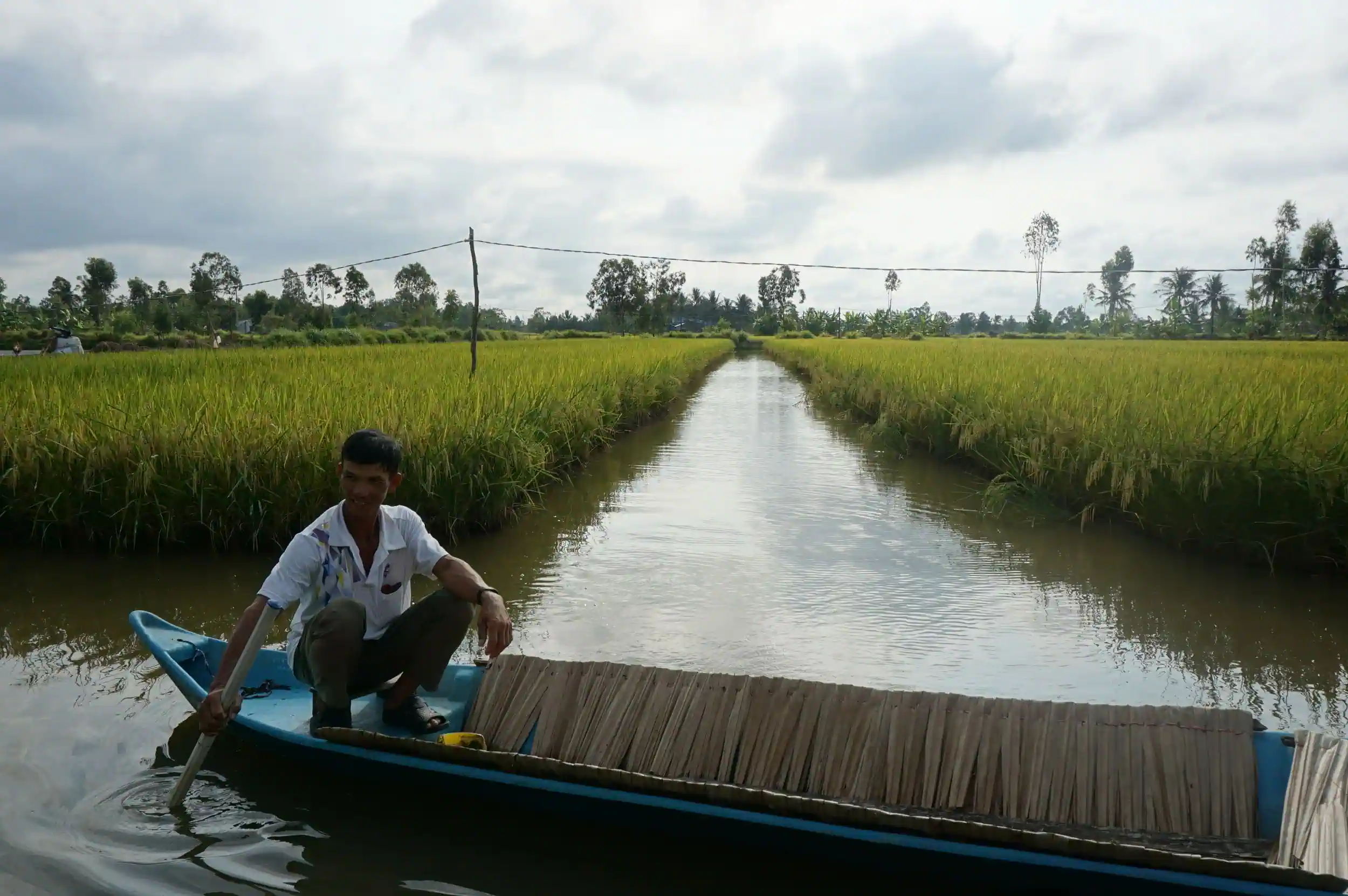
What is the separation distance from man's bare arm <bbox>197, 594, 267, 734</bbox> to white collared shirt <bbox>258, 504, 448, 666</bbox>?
0.20ft

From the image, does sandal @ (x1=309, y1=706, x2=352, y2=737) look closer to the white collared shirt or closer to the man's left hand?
the white collared shirt

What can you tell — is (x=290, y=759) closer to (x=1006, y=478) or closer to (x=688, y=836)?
(x=688, y=836)

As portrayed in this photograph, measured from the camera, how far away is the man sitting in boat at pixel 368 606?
8.64 ft

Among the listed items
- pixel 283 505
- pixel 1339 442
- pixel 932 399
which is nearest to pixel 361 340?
pixel 932 399

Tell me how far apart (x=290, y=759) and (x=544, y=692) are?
2.72ft

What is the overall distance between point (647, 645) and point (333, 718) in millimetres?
1680

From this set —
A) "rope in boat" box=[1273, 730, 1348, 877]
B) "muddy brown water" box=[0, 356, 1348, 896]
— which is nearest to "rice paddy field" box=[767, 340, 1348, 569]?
"muddy brown water" box=[0, 356, 1348, 896]


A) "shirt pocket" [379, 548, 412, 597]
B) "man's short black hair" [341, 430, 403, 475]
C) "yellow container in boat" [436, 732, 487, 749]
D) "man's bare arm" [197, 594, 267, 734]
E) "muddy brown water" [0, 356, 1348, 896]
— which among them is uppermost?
"man's short black hair" [341, 430, 403, 475]

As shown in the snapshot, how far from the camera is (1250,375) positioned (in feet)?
32.6

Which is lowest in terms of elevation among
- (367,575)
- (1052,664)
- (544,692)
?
(1052,664)

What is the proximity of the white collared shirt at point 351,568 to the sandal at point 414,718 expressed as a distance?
0.26m

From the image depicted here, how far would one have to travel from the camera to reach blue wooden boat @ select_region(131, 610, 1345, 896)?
1901 mm

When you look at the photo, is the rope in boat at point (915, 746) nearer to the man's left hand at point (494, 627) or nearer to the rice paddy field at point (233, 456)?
the man's left hand at point (494, 627)

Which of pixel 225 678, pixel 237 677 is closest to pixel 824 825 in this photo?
pixel 237 677
